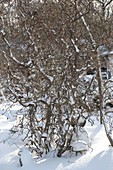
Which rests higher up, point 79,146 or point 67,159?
point 79,146

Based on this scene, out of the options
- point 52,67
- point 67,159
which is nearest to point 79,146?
point 67,159

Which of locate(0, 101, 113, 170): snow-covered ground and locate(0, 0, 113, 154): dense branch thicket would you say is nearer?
locate(0, 101, 113, 170): snow-covered ground

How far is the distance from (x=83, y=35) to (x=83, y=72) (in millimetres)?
677

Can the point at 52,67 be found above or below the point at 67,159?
above

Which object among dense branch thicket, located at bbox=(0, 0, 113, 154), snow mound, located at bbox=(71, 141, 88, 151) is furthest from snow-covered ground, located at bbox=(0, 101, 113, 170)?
dense branch thicket, located at bbox=(0, 0, 113, 154)

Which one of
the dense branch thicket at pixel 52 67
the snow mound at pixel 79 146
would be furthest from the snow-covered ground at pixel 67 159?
the dense branch thicket at pixel 52 67

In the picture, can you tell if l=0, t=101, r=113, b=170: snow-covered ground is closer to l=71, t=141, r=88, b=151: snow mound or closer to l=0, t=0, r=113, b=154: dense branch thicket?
l=71, t=141, r=88, b=151: snow mound

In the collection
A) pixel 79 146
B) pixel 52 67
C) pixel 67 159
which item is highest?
pixel 52 67

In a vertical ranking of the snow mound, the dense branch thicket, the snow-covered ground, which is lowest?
the snow-covered ground

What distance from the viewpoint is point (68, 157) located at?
5.23m

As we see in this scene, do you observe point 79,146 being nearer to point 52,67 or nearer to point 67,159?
point 67,159

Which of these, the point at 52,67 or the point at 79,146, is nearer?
the point at 79,146

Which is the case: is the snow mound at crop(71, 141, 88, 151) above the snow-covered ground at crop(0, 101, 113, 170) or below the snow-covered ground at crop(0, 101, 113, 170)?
above

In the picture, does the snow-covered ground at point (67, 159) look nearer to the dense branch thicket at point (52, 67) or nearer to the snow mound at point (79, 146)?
the snow mound at point (79, 146)
